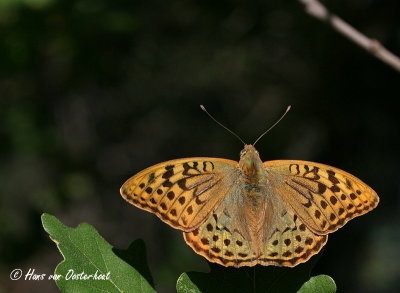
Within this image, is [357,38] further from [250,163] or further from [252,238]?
[252,238]

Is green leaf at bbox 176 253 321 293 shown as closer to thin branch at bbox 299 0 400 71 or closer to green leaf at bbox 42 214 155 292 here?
green leaf at bbox 42 214 155 292

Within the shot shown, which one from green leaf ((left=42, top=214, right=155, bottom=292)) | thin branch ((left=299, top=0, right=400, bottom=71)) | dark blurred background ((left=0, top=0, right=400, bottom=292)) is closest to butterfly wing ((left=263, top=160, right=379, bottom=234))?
thin branch ((left=299, top=0, right=400, bottom=71))

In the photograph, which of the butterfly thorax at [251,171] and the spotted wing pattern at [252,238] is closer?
the spotted wing pattern at [252,238]

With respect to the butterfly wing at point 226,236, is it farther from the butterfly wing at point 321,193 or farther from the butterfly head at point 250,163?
the butterfly wing at point 321,193

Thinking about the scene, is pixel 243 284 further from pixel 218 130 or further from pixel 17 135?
pixel 218 130

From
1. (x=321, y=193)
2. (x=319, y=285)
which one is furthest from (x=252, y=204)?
(x=319, y=285)

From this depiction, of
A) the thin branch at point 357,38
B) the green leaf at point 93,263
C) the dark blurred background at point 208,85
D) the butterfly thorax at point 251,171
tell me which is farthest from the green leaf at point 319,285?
the dark blurred background at point 208,85

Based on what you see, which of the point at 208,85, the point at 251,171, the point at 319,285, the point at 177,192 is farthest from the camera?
the point at 208,85
